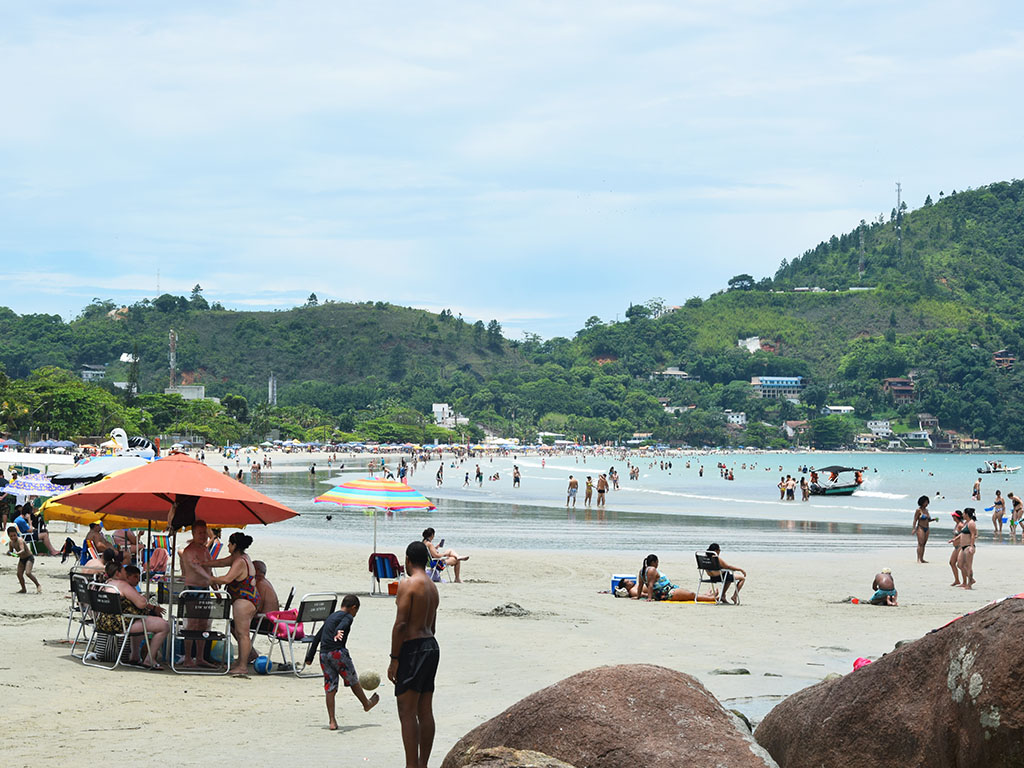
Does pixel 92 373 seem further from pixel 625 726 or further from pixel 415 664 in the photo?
pixel 625 726

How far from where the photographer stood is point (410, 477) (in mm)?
69438

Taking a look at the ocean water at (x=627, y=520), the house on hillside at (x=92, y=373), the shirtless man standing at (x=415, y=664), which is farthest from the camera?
the house on hillside at (x=92, y=373)

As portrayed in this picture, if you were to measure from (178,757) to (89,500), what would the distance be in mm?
3833

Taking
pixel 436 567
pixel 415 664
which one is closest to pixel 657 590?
pixel 436 567

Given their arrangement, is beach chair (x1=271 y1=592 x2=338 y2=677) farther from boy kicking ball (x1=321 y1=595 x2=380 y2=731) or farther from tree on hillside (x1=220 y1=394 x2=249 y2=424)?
tree on hillside (x1=220 y1=394 x2=249 y2=424)

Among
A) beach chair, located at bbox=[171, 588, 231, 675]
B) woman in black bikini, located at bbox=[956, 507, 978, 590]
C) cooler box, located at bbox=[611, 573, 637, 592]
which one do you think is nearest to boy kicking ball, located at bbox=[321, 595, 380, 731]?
beach chair, located at bbox=[171, 588, 231, 675]

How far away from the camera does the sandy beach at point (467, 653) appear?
6793 millimetres

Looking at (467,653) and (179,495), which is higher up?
(179,495)

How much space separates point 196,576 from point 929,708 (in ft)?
22.3

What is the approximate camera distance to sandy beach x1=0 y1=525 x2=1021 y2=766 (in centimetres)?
679

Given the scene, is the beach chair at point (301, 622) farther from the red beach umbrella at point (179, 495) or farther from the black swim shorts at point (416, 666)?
the black swim shorts at point (416, 666)

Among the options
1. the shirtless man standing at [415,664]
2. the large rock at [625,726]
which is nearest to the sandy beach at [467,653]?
the shirtless man standing at [415,664]

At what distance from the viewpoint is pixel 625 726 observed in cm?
414

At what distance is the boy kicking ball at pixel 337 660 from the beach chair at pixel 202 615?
1.93m
